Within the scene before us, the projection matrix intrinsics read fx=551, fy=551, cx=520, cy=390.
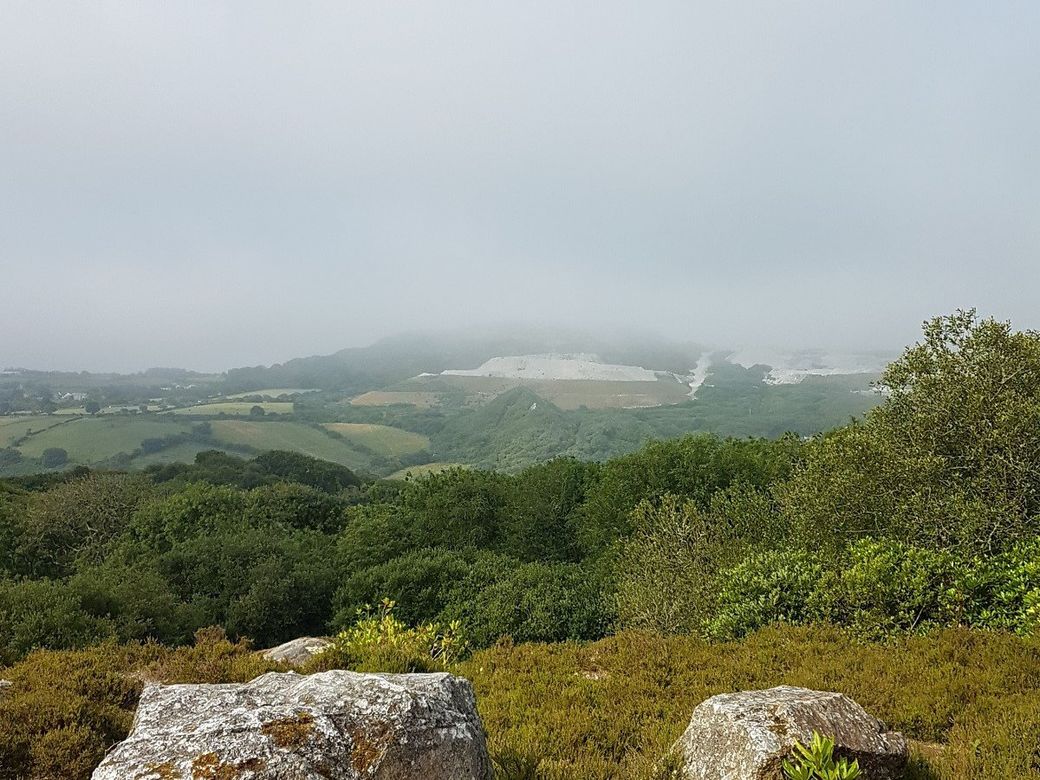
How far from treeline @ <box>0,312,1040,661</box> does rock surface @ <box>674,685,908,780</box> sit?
6.57m

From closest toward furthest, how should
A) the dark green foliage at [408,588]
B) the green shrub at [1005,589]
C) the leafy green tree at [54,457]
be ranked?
the green shrub at [1005,589]
the dark green foliage at [408,588]
the leafy green tree at [54,457]

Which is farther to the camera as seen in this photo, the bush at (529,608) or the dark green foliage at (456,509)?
the dark green foliage at (456,509)

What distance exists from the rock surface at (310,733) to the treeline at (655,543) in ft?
35.4

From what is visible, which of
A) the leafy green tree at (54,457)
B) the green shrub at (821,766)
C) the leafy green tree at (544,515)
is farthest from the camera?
the leafy green tree at (54,457)

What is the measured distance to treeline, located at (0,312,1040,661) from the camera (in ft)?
47.6

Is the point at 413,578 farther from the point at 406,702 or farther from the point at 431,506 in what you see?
the point at 406,702

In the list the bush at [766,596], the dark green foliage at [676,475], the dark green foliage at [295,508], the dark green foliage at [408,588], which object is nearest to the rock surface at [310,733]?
the bush at [766,596]

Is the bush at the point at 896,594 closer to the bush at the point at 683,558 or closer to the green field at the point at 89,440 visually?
the bush at the point at 683,558

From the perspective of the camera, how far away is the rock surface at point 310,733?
16.2ft

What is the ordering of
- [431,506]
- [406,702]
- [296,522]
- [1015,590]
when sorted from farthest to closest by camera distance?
[296,522], [431,506], [1015,590], [406,702]

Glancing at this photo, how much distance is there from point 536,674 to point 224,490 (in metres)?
45.2

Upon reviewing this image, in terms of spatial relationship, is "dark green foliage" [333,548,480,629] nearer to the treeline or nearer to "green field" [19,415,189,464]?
the treeline

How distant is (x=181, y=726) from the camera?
17.6 ft

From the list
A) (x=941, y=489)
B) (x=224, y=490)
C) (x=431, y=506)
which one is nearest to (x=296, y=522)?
(x=224, y=490)
